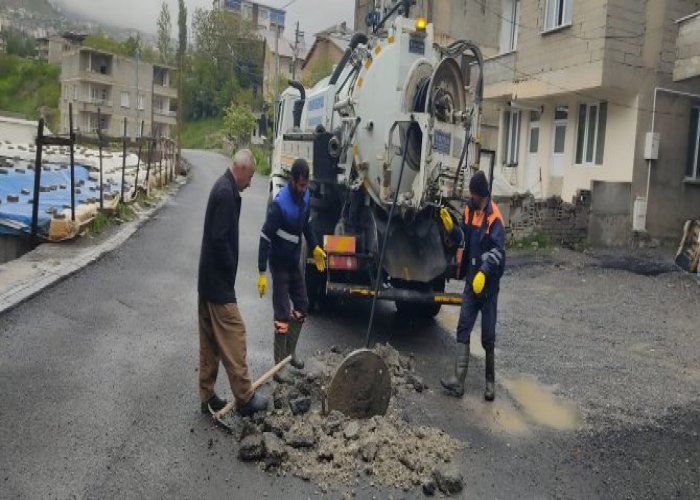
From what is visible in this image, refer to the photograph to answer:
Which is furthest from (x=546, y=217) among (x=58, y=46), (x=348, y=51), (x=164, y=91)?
(x=58, y=46)

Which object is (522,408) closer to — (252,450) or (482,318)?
(482,318)

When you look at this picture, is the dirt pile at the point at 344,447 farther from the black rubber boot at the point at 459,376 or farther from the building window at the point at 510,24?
the building window at the point at 510,24

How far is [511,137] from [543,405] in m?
15.9

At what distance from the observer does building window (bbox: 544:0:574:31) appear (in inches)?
671

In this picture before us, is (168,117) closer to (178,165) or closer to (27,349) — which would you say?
(178,165)

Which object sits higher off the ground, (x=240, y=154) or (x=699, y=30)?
(x=699, y=30)

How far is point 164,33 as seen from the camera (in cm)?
9931

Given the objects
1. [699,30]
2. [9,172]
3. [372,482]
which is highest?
[699,30]

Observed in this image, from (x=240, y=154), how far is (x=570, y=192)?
14364 millimetres

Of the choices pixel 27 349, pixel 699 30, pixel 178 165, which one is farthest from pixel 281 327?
pixel 178 165

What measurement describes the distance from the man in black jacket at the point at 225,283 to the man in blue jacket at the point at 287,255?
3.54 ft

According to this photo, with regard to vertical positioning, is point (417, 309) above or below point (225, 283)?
below

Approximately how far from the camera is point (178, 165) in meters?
37.2

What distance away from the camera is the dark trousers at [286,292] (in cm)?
636
